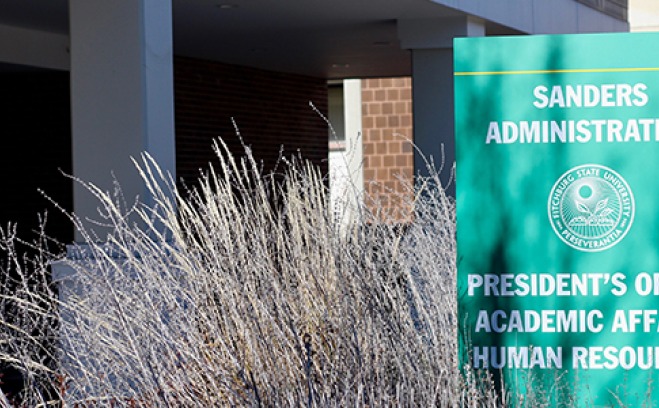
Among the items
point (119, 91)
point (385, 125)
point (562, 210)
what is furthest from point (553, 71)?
point (385, 125)

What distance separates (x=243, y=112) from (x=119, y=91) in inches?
411

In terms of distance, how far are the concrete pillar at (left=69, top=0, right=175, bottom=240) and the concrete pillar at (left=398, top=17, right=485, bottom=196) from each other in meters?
5.61

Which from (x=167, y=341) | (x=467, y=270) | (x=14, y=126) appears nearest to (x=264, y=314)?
(x=167, y=341)

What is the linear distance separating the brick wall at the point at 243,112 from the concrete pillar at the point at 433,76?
139 inches

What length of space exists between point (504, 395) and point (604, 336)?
1.28 feet

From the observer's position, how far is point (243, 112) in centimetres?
1841

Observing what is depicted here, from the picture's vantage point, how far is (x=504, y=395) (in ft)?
13.0

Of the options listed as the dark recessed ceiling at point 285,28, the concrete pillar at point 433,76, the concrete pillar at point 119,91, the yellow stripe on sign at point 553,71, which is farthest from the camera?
the concrete pillar at point 433,76

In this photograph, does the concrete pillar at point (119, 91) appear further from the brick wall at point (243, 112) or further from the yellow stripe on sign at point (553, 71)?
the brick wall at point (243, 112)

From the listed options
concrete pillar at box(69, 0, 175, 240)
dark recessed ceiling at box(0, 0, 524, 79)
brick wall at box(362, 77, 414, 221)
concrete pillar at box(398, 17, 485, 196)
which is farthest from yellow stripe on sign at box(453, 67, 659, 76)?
brick wall at box(362, 77, 414, 221)

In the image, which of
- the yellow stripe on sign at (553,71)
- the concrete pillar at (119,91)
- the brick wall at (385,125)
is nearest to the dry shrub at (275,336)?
the yellow stripe on sign at (553,71)

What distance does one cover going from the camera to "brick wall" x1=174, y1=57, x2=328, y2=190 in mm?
16688

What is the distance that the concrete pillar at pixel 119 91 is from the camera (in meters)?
7.93

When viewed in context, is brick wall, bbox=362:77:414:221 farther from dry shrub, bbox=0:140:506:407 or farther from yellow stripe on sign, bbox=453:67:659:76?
yellow stripe on sign, bbox=453:67:659:76
